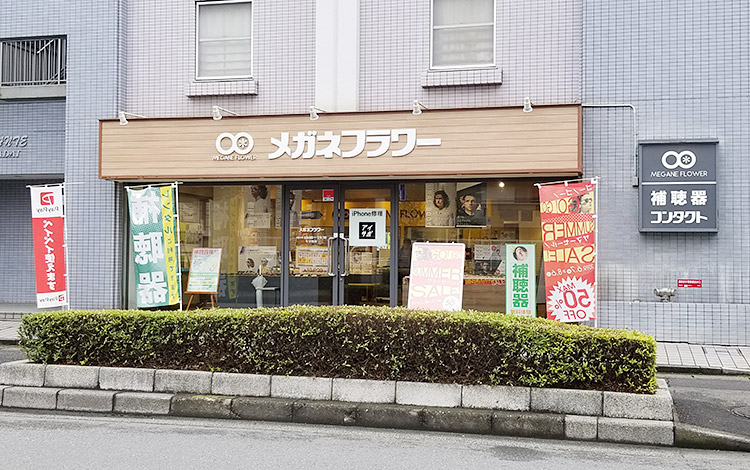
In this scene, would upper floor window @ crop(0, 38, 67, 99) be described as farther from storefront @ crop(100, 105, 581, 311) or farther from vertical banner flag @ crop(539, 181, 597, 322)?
vertical banner flag @ crop(539, 181, 597, 322)

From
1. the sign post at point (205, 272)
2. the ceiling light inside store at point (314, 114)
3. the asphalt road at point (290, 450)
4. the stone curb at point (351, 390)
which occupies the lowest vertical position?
the asphalt road at point (290, 450)

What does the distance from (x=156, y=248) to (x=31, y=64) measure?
5.48 metres

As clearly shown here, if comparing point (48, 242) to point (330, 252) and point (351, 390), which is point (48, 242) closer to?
point (330, 252)

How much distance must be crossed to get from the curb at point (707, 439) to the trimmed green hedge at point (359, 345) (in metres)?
0.48

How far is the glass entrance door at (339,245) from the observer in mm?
12828

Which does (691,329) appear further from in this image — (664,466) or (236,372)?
(236,372)

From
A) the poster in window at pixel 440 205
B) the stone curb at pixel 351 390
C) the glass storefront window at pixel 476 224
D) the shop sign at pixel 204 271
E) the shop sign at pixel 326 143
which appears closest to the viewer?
the stone curb at pixel 351 390

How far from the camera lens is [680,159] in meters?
11.3

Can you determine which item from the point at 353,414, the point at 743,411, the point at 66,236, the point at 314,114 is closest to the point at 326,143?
the point at 314,114

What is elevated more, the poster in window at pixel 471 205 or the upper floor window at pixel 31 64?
the upper floor window at pixel 31 64

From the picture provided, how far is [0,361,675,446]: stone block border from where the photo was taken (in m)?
6.67

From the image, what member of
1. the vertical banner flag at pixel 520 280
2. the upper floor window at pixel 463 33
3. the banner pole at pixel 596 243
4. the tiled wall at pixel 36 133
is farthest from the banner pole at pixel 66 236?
the banner pole at pixel 596 243

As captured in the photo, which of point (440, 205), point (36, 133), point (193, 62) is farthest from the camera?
point (36, 133)

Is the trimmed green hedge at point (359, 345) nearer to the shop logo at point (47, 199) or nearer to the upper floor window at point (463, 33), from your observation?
the shop logo at point (47, 199)
